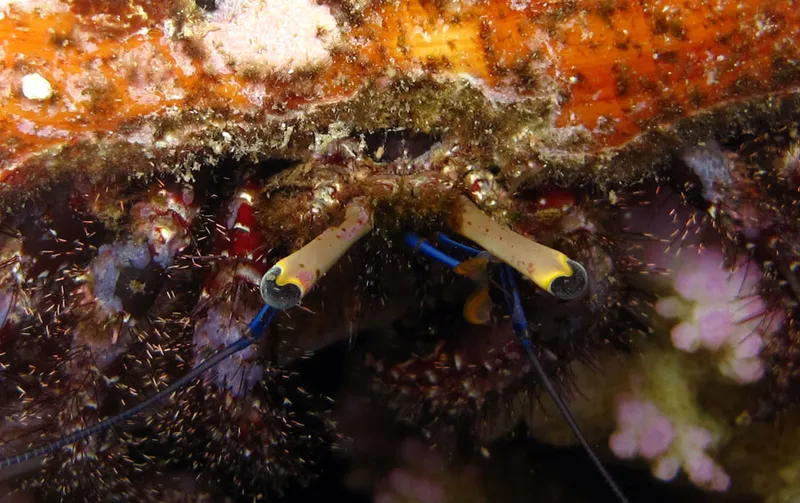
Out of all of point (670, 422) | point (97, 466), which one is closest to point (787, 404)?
point (670, 422)

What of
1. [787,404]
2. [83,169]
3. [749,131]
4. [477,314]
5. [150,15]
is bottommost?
[787,404]

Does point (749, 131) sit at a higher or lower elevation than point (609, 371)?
higher

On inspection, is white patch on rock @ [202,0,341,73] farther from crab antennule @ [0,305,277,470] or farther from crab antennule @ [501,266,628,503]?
crab antennule @ [501,266,628,503]

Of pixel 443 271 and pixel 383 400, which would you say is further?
pixel 383 400

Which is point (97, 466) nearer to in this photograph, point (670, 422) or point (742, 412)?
point (670, 422)

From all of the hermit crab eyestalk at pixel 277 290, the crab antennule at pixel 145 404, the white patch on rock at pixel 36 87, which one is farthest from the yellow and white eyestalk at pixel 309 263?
the white patch on rock at pixel 36 87

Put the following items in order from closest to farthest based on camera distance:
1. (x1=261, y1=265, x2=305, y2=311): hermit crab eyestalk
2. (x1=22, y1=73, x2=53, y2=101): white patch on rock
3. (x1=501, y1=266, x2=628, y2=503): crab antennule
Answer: (x1=261, y1=265, x2=305, y2=311): hermit crab eyestalk, (x1=22, y1=73, x2=53, y2=101): white patch on rock, (x1=501, y1=266, x2=628, y2=503): crab antennule

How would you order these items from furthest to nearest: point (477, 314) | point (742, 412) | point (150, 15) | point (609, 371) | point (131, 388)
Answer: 1. point (609, 371)
2. point (742, 412)
3. point (131, 388)
4. point (477, 314)
5. point (150, 15)

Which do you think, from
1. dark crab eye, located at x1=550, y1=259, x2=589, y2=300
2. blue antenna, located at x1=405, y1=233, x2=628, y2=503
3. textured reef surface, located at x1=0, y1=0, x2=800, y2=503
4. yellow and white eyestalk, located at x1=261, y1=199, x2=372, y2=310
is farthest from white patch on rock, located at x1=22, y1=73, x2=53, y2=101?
dark crab eye, located at x1=550, y1=259, x2=589, y2=300
